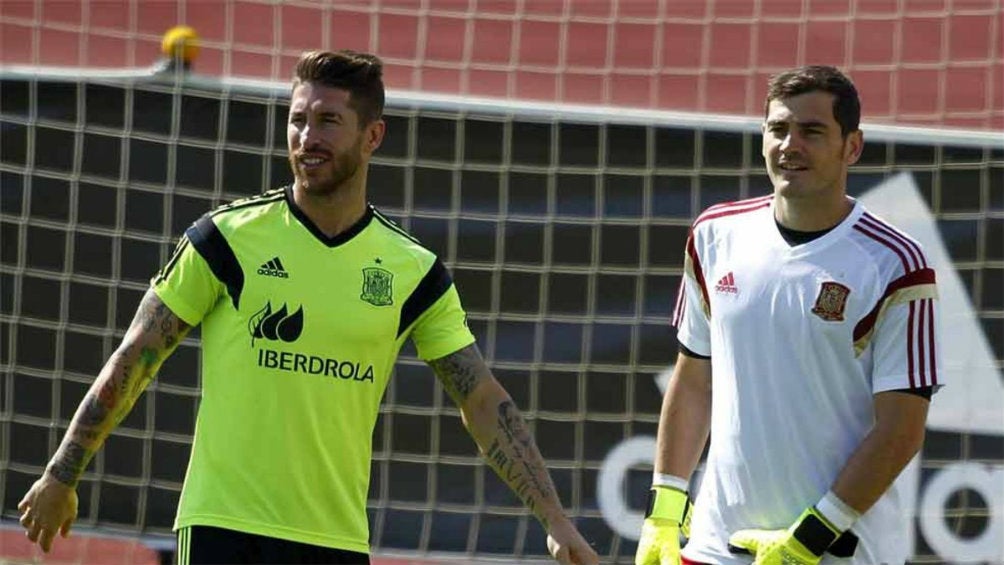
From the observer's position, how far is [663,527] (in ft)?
14.3

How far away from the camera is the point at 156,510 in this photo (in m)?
7.21

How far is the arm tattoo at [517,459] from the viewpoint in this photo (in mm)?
4254

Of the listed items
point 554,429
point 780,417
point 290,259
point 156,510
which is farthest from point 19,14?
point 780,417

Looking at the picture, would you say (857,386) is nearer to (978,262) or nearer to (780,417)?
(780,417)

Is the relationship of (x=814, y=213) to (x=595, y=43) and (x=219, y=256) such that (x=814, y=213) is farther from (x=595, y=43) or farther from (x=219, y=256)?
(x=595, y=43)

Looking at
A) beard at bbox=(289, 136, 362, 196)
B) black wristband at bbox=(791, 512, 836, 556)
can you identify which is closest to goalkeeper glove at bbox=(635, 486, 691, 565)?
black wristband at bbox=(791, 512, 836, 556)

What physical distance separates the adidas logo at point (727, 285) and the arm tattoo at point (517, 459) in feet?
1.96

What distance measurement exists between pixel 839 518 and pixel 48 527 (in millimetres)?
1798

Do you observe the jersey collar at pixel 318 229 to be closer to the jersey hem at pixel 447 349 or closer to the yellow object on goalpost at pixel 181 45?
the jersey hem at pixel 447 349

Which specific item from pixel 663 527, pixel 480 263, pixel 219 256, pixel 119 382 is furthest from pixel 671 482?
pixel 480 263

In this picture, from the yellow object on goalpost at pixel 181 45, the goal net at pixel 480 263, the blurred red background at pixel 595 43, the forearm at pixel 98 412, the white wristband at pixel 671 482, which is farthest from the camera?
the yellow object on goalpost at pixel 181 45

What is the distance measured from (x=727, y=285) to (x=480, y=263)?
3009mm

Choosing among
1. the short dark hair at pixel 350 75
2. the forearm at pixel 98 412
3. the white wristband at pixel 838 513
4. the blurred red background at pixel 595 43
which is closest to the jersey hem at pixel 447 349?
the short dark hair at pixel 350 75

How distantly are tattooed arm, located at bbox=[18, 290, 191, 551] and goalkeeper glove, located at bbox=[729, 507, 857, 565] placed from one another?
1442mm
